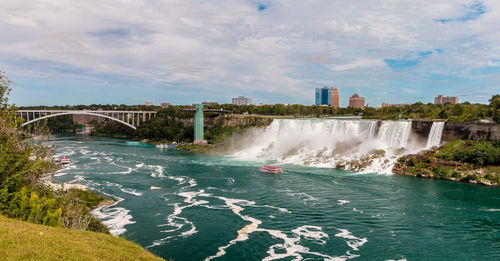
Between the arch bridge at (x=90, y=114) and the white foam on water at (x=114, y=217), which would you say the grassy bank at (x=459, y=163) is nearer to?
the white foam on water at (x=114, y=217)

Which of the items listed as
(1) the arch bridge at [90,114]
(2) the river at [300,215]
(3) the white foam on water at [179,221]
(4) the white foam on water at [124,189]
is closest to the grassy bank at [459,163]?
(2) the river at [300,215]

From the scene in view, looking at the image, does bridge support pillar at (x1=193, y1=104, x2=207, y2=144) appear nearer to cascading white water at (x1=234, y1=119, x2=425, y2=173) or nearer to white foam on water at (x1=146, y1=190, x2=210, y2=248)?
cascading white water at (x1=234, y1=119, x2=425, y2=173)

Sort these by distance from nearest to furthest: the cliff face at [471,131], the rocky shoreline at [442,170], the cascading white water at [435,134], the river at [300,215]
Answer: the river at [300,215], the rocky shoreline at [442,170], the cliff face at [471,131], the cascading white water at [435,134]

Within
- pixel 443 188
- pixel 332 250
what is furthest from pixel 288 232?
pixel 443 188

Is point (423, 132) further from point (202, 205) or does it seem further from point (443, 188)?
point (202, 205)

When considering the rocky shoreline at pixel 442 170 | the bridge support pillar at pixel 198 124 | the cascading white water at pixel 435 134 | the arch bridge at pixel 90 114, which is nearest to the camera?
the rocky shoreline at pixel 442 170

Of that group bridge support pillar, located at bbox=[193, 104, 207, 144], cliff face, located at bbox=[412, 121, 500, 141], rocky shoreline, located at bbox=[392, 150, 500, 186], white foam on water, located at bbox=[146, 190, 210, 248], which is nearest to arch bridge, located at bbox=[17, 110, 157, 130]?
bridge support pillar, located at bbox=[193, 104, 207, 144]
